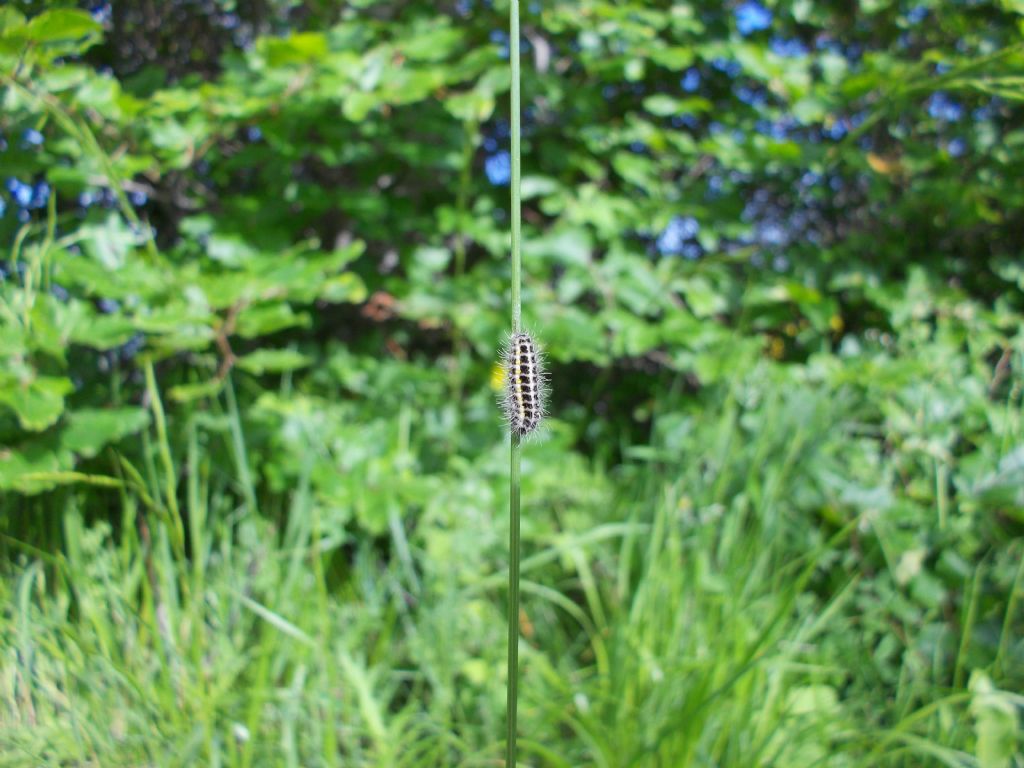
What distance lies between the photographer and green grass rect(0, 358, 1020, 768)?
148 centimetres

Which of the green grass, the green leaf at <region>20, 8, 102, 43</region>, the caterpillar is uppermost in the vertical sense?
the green leaf at <region>20, 8, 102, 43</region>

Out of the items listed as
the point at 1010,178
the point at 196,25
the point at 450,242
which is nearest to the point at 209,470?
the point at 450,242

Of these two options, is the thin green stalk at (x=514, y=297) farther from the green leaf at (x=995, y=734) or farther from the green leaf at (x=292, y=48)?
the green leaf at (x=292, y=48)

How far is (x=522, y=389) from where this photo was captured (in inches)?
29.5

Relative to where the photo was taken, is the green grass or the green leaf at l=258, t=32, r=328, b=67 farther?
the green leaf at l=258, t=32, r=328, b=67

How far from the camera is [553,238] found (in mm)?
2316

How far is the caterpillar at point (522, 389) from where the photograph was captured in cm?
73

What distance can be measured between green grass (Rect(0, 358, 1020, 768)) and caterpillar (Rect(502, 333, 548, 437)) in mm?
823

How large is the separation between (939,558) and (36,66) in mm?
2522

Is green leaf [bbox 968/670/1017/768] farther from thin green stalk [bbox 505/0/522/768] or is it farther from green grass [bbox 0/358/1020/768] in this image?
thin green stalk [bbox 505/0/522/768]

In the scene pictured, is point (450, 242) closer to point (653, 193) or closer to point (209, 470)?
point (653, 193)

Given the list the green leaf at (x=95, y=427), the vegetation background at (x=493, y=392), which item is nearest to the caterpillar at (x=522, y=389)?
the vegetation background at (x=493, y=392)

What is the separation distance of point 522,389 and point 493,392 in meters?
1.73

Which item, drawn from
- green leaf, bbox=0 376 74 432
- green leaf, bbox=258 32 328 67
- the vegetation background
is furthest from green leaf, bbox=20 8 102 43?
green leaf, bbox=0 376 74 432
